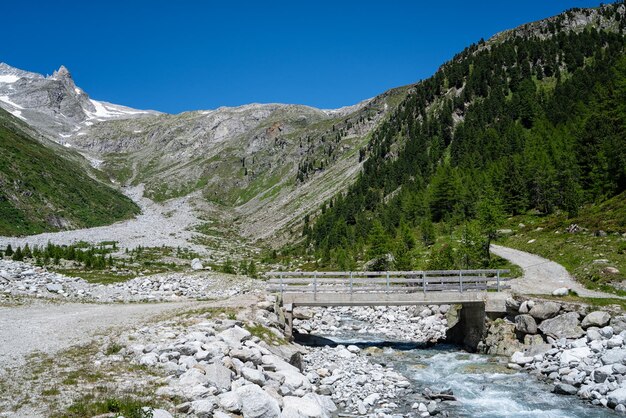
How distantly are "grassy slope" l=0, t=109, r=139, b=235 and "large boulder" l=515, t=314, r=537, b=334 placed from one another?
3436 inches

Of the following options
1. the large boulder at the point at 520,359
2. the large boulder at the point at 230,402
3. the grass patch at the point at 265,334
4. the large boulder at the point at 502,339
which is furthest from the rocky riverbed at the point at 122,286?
the large boulder at the point at 520,359

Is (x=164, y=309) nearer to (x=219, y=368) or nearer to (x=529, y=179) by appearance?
(x=219, y=368)

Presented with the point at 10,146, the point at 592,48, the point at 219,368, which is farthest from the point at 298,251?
the point at 592,48

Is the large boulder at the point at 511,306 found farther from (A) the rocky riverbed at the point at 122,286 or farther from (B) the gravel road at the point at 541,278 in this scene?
(A) the rocky riverbed at the point at 122,286

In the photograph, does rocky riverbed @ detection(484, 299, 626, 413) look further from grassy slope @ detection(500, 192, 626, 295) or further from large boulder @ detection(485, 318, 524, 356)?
grassy slope @ detection(500, 192, 626, 295)

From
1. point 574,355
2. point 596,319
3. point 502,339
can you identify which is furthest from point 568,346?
point 502,339

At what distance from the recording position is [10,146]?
124 m

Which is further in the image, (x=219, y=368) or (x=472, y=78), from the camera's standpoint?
(x=472, y=78)

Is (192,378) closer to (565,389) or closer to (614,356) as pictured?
(565,389)

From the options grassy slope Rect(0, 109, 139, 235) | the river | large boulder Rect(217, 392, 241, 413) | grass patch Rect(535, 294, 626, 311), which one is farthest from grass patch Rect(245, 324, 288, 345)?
grassy slope Rect(0, 109, 139, 235)

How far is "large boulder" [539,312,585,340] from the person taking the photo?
78.4 feet

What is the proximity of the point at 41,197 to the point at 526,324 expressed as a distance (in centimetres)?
A: 11449

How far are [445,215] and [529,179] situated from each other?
14.9m

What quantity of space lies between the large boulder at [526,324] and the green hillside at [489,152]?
61.0 ft
